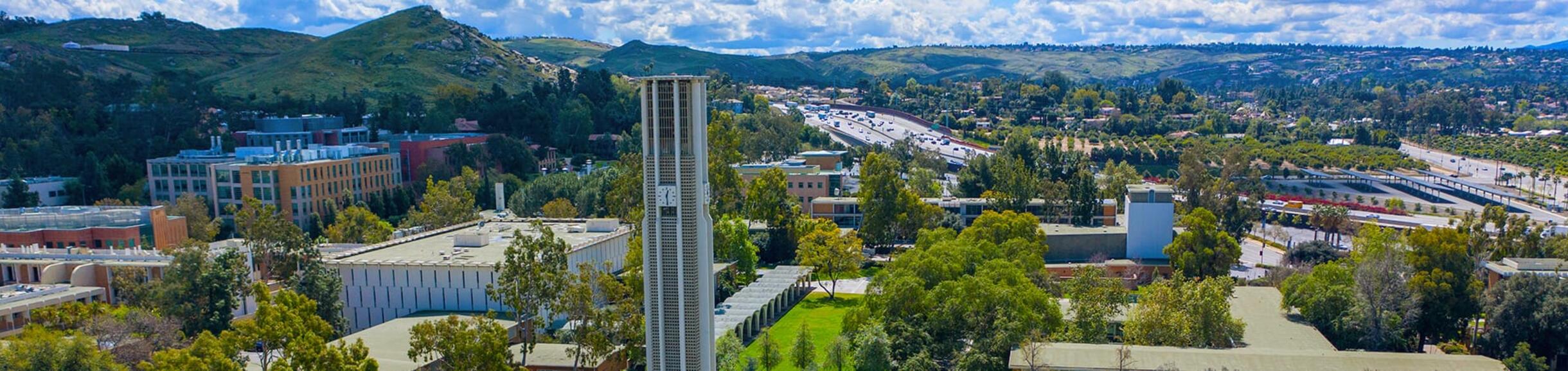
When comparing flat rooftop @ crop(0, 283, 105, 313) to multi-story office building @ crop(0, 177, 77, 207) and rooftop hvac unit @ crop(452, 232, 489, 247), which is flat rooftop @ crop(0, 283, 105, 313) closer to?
rooftop hvac unit @ crop(452, 232, 489, 247)

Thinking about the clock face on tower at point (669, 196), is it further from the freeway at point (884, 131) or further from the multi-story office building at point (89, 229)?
the freeway at point (884, 131)

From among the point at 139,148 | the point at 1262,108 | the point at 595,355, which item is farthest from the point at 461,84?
the point at 1262,108

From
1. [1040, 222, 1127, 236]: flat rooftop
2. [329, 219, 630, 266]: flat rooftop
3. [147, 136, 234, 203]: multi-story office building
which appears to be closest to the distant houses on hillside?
[147, 136, 234, 203]: multi-story office building

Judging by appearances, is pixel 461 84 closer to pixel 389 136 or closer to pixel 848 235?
pixel 389 136

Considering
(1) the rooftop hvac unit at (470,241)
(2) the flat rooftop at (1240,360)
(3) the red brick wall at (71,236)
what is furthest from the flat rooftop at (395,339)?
(3) the red brick wall at (71,236)

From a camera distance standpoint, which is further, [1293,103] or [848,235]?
[1293,103]
